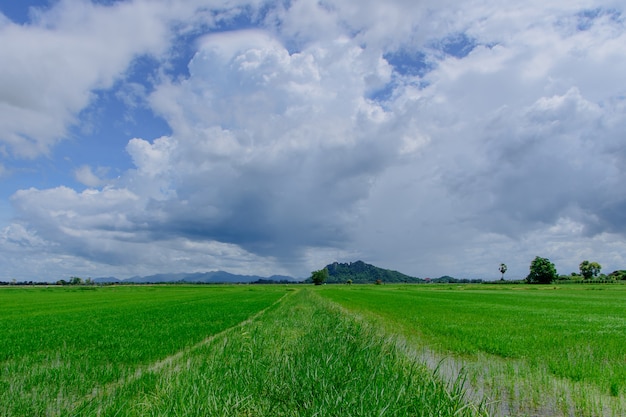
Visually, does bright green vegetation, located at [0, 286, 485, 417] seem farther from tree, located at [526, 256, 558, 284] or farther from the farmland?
tree, located at [526, 256, 558, 284]

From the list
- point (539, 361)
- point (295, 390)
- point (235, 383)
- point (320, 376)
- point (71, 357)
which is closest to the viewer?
point (295, 390)

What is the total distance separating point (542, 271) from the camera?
115688mm

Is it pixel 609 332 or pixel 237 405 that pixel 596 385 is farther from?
pixel 609 332

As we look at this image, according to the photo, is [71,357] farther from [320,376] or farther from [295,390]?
[320,376]

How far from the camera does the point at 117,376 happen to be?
302 inches

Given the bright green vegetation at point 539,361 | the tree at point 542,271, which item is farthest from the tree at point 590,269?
the bright green vegetation at point 539,361

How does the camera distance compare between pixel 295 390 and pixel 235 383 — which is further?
pixel 235 383

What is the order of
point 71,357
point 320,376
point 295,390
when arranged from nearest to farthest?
1. point 295,390
2. point 320,376
3. point 71,357

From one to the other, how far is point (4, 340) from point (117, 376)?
861 cm

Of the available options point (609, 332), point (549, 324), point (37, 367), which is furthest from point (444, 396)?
point (549, 324)

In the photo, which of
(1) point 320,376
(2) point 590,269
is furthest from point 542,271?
(1) point 320,376

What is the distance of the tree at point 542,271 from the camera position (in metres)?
115

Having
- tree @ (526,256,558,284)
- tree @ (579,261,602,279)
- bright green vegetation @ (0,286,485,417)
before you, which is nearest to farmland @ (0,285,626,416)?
bright green vegetation @ (0,286,485,417)

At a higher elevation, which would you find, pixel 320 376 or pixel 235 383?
pixel 320 376
